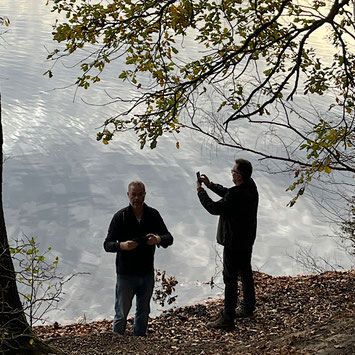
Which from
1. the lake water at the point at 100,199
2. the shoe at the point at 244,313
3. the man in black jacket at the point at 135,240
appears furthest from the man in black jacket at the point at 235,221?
the lake water at the point at 100,199

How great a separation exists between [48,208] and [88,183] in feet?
9.85

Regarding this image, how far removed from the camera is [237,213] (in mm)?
6340

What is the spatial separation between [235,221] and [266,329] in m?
1.50

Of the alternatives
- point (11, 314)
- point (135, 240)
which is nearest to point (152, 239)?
point (135, 240)

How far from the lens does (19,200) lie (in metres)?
21.0

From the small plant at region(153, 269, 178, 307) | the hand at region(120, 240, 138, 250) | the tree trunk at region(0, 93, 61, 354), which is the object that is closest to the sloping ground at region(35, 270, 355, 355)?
the tree trunk at region(0, 93, 61, 354)

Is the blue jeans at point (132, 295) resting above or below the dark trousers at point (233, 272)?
below

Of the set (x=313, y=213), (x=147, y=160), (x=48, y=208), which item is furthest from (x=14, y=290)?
(x=147, y=160)

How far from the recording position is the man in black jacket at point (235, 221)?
6266 mm

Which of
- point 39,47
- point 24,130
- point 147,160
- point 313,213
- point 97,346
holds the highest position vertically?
point 39,47

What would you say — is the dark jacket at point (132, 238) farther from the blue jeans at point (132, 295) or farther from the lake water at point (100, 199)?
the lake water at point (100, 199)

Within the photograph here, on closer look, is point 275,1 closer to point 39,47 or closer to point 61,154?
point 61,154

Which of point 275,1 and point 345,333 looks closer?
point 345,333

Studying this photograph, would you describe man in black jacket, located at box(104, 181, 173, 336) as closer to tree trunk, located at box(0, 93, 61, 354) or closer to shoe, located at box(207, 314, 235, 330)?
tree trunk, located at box(0, 93, 61, 354)
